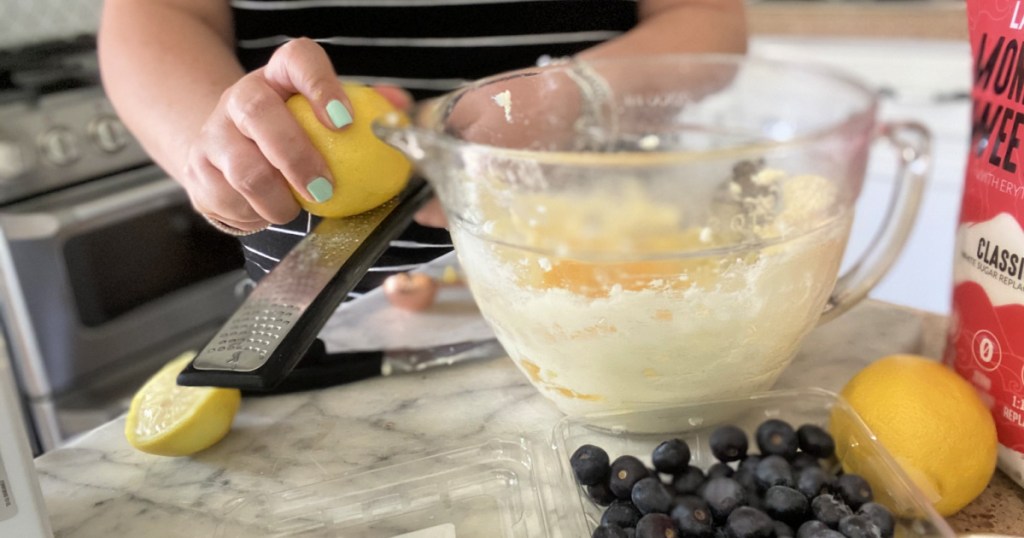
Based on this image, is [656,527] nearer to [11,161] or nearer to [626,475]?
Answer: [626,475]

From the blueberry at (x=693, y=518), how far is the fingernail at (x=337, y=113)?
1.02 feet

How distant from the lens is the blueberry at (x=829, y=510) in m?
0.40

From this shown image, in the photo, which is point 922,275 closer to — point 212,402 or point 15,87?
point 212,402

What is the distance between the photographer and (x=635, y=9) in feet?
2.79

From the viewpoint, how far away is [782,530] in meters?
0.40

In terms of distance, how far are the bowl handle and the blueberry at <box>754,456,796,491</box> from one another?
0.41ft

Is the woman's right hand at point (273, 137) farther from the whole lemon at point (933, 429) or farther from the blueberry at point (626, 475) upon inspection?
the whole lemon at point (933, 429)

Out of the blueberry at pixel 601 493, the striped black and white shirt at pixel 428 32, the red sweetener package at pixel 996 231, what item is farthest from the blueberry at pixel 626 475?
the striped black and white shirt at pixel 428 32

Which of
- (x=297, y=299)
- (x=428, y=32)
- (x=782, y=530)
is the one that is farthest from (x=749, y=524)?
(x=428, y=32)

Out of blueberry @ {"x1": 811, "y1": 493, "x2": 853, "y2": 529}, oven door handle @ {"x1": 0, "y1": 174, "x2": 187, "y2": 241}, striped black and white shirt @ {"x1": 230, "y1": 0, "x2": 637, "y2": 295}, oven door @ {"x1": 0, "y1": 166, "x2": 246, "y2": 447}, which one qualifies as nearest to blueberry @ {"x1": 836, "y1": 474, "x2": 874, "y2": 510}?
blueberry @ {"x1": 811, "y1": 493, "x2": 853, "y2": 529}

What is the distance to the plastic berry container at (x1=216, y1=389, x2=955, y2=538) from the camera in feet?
1.45

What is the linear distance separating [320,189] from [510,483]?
23cm

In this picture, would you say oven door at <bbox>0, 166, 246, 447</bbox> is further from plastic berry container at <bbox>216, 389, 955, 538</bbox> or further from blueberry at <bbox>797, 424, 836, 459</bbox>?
blueberry at <bbox>797, 424, 836, 459</bbox>

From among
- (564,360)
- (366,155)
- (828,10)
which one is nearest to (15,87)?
(366,155)
